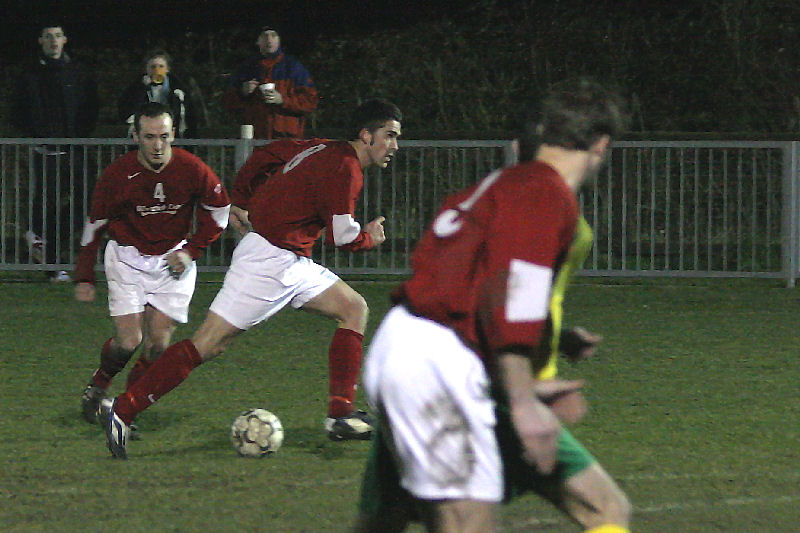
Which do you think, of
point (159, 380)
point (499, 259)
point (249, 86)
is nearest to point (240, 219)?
point (159, 380)

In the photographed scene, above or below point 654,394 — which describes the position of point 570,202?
above

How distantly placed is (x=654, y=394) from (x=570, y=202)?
5.11 m

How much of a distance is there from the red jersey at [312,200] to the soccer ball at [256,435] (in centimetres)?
85

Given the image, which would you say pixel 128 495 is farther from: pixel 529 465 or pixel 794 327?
pixel 794 327

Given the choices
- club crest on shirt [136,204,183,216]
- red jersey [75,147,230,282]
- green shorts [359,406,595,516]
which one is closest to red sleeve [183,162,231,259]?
red jersey [75,147,230,282]

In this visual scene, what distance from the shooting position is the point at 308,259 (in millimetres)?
7500

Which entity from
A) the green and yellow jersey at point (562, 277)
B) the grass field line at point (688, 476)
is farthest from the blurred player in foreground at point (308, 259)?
the green and yellow jersey at point (562, 277)

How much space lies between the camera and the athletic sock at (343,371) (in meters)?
7.23

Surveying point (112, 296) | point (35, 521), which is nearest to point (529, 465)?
point (35, 521)

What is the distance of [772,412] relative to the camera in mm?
7992

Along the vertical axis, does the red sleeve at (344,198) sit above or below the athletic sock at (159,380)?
above

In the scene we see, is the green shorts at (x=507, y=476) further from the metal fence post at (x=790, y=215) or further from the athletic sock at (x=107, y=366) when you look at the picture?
the metal fence post at (x=790, y=215)

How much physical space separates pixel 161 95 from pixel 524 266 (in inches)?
427

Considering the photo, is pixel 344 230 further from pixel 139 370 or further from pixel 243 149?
pixel 243 149
